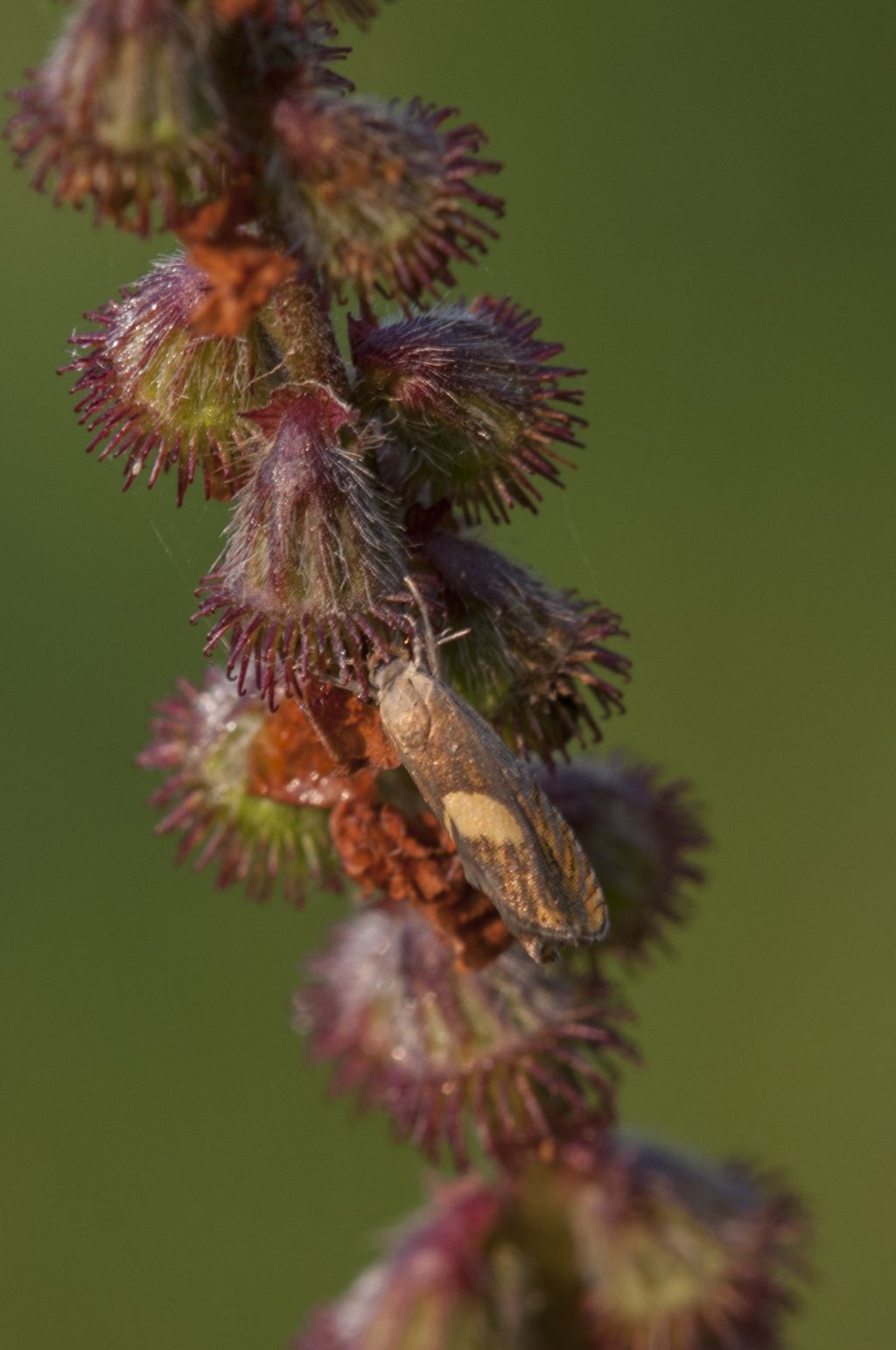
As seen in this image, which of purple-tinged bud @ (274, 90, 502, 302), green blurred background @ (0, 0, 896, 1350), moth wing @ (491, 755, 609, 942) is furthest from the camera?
green blurred background @ (0, 0, 896, 1350)

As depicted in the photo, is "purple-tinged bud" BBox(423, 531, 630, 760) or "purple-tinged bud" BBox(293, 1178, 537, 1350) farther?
"purple-tinged bud" BBox(293, 1178, 537, 1350)

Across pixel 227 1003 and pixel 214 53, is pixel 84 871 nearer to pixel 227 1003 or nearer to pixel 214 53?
pixel 227 1003

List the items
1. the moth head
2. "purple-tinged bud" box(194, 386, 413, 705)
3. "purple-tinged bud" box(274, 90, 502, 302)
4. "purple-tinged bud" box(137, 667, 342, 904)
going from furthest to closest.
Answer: "purple-tinged bud" box(137, 667, 342, 904)
the moth head
"purple-tinged bud" box(194, 386, 413, 705)
"purple-tinged bud" box(274, 90, 502, 302)

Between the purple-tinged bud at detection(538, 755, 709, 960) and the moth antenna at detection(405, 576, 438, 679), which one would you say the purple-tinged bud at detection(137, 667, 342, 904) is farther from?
the purple-tinged bud at detection(538, 755, 709, 960)

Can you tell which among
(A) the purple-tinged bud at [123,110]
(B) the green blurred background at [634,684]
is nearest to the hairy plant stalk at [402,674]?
(A) the purple-tinged bud at [123,110]

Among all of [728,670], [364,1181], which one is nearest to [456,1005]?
[364,1181]

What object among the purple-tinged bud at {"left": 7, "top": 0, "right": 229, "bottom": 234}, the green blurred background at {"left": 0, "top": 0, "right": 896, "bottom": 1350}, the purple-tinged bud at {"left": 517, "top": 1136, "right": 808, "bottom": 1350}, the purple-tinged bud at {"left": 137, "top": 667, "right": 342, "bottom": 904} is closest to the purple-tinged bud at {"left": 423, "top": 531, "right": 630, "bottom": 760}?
the purple-tinged bud at {"left": 137, "top": 667, "right": 342, "bottom": 904}

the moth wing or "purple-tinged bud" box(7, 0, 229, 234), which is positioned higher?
"purple-tinged bud" box(7, 0, 229, 234)
